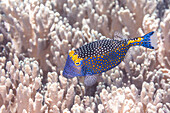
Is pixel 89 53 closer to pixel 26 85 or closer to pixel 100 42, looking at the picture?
pixel 100 42

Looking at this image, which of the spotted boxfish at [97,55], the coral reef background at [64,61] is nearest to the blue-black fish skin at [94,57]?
the spotted boxfish at [97,55]

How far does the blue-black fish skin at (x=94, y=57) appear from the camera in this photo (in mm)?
2322

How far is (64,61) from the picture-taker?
3.45m

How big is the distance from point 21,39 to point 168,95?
2.78 meters

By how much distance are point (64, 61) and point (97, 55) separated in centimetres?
122

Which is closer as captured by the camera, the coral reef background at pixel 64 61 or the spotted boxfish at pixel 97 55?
the spotted boxfish at pixel 97 55

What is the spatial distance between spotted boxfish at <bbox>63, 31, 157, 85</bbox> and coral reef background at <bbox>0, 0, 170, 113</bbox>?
1.08 feet

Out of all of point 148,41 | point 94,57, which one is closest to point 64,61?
point 94,57

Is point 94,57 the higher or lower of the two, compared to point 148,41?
lower

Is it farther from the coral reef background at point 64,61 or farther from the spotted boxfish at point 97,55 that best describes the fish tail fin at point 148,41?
the coral reef background at point 64,61

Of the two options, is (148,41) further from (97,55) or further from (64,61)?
(64,61)

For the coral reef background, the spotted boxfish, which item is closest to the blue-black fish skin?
the spotted boxfish

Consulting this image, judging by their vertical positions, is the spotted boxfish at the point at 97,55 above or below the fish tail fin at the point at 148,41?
below

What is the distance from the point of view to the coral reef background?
266cm
